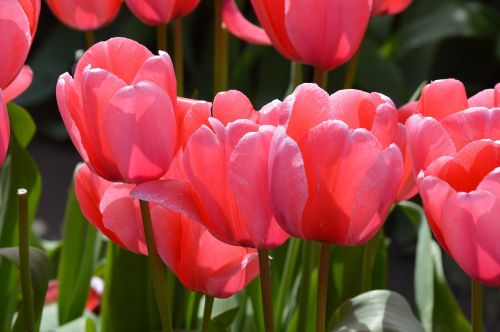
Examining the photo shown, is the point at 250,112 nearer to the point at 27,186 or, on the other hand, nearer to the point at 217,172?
the point at 217,172

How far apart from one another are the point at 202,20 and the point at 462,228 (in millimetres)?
2685

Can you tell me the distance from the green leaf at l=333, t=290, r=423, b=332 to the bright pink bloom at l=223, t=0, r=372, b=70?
0.64 feet

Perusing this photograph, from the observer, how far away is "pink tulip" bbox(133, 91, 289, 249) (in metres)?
0.62

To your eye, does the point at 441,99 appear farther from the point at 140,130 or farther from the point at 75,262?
the point at 75,262

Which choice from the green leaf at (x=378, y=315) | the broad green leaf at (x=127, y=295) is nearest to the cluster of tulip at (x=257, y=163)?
the green leaf at (x=378, y=315)

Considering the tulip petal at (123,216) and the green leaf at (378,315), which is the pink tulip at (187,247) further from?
the green leaf at (378,315)

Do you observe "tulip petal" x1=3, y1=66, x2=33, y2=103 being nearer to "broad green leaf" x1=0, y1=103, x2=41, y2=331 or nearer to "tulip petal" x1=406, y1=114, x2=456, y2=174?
"broad green leaf" x1=0, y1=103, x2=41, y2=331

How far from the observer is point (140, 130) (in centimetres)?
67

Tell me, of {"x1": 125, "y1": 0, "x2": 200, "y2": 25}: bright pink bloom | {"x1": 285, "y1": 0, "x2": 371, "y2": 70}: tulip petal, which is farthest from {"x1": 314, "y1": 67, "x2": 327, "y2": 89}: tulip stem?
{"x1": 125, "y1": 0, "x2": 200, "y2": 25}: bright pink bloom

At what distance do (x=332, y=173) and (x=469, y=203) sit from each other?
81mm

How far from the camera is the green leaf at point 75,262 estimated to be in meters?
Result: 1.14

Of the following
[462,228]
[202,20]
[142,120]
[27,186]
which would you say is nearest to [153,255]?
[142,120]

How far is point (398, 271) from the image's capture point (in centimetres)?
270

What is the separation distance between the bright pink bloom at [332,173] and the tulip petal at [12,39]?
0.20m
